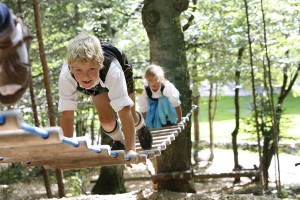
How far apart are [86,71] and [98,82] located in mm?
228

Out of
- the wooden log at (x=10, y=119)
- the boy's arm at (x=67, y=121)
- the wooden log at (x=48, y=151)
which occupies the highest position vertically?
the wooden log at (x=10, y=119)

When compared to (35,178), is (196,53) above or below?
above

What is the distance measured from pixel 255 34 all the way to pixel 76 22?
9.79ft

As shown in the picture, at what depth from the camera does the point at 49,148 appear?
2053mm

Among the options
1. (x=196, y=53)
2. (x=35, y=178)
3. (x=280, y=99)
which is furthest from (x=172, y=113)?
(x=35, y=178)

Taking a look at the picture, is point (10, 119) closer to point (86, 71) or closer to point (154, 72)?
point (86, 71)

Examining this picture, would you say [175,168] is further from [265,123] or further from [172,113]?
[265,123]

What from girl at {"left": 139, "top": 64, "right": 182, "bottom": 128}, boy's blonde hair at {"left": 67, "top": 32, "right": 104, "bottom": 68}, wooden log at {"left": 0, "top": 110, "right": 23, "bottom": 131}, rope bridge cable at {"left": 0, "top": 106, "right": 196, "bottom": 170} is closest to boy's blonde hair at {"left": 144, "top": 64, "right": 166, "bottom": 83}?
girl at {"left": 139, "top": 64, "right": 182, "bottom": 128}

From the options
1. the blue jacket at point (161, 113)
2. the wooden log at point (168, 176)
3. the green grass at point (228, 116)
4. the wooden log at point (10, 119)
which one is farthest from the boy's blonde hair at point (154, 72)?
the green grass at point (228, 116)

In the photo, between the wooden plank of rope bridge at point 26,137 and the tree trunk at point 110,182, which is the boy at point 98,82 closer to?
the wooden plank of rope bridge at point 26,137

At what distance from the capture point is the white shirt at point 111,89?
109 inches

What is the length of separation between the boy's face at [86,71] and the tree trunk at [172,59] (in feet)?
7.49

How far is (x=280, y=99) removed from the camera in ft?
29.1

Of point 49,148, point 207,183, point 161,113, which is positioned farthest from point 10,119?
point 207,183
